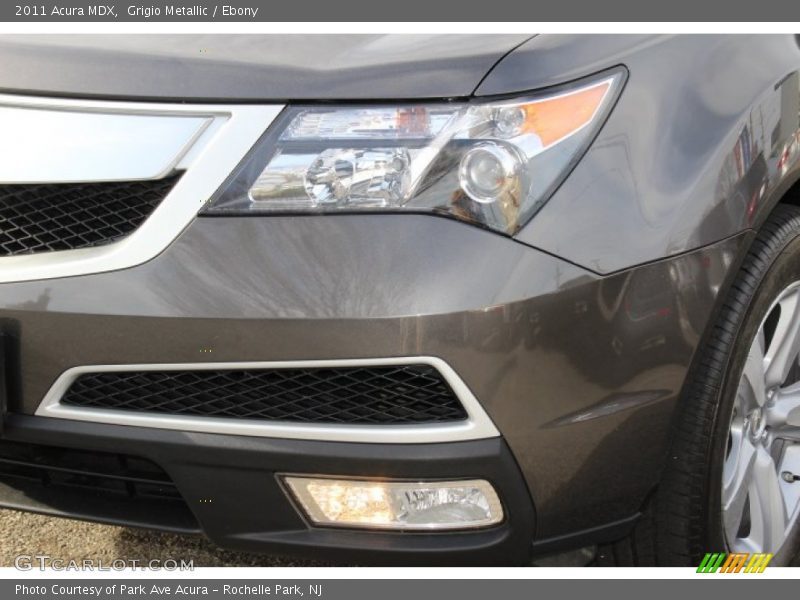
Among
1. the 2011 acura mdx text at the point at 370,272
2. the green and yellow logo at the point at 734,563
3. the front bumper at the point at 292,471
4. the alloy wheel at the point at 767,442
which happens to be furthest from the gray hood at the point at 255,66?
the green and yellow logo at the point at 734,563

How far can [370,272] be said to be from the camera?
1.80 metres

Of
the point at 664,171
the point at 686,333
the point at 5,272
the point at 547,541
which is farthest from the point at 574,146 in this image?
the point at 5,272

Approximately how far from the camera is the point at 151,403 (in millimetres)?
1971

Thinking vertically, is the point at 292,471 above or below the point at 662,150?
below

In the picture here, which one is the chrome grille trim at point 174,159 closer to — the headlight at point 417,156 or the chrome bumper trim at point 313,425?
the headlight at point 417,156

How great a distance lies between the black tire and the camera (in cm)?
213

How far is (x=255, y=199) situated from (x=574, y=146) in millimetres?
585

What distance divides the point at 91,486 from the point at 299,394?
2.01ft

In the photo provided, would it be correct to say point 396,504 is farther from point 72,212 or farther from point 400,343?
point 72,212

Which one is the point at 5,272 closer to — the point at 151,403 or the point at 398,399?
the point at 151,403

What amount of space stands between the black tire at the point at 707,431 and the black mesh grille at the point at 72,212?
1.12 metres

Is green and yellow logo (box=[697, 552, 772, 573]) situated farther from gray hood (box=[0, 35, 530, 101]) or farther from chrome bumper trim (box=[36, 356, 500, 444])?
gray hood (box=[0, 35, 530, 101])

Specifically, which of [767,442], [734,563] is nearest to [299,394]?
[734,563]

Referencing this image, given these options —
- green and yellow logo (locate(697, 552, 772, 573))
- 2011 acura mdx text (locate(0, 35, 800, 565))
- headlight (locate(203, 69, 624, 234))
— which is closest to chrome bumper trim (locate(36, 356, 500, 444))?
2011 acura mdx text (locate(0, 35, 800, 565))
